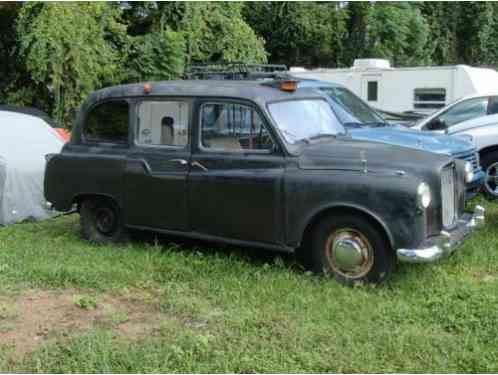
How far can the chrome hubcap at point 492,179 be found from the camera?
902 cm

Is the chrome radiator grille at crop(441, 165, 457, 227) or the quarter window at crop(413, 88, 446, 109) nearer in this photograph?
the chrome radiator grille at crop(441, 165, 457, 227)

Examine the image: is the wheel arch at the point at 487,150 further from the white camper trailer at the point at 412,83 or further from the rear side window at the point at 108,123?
the rear side window at the point at 108,123

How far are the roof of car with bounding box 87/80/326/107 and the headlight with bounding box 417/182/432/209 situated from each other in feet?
5.37

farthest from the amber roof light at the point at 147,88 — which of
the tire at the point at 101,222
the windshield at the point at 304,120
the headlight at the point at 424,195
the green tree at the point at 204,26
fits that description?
the green tree at the point at 204,26

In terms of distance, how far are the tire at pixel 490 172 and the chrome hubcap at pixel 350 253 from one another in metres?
4.36

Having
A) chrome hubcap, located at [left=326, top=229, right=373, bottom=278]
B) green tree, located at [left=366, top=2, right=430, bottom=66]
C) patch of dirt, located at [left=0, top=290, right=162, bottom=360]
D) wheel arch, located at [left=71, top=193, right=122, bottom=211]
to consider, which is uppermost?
green tree, located at [left=366, top=2, right=430, bottom=66]

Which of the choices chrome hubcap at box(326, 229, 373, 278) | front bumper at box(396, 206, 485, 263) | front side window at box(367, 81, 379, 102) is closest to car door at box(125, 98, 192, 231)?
chrome hubcap at box(326, 229, 373, 278)

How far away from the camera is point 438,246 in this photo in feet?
16.9

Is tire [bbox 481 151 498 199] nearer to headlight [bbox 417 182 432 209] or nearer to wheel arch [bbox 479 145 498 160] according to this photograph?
wheel arch [bbox 479 145 498 160]

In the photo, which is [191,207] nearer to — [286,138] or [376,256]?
[286,138]

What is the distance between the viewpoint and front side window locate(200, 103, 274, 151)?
5.78 meters

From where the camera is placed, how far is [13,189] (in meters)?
8.24

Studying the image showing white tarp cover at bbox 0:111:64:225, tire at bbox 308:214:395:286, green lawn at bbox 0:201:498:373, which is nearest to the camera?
green lawn at bbox 0:201:498:373

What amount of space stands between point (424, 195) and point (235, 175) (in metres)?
1.72
